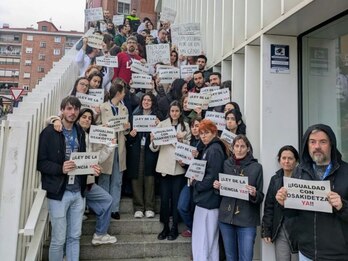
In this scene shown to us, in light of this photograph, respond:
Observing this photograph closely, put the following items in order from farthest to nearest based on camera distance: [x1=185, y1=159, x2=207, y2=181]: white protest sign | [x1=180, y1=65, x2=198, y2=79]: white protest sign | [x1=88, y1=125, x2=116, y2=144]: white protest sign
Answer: [x1=180, y1=65, x2=198, y2=79]: white protest sign → [x1=88, y1=125, x2=116, y2=144]: white protest sign → [x1=185, y1=159, x2=207, y2=181]: white protest sign

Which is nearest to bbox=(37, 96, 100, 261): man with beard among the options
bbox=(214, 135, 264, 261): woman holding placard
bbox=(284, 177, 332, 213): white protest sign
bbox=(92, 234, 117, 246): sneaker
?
bbox=(92, 234, 117, 246): sneaker

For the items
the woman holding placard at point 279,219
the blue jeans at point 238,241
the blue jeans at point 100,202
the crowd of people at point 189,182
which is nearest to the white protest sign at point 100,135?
the crowd of people at point 189,182

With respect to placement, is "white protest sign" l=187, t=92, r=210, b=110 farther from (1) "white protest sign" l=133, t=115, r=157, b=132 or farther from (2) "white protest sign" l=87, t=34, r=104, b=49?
(2) "white protest sign" l=87, t=34, r=104, b=49

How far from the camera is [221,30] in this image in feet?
21.1

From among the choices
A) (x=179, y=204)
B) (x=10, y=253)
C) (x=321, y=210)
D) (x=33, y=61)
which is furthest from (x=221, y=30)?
(x=33, y=61)

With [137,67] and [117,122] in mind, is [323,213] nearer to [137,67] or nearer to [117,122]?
[117,122]

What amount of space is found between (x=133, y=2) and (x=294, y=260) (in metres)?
30.5

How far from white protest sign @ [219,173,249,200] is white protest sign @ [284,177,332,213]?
0.77m

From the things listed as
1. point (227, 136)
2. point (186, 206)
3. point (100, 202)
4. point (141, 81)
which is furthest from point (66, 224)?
point (141, 81)

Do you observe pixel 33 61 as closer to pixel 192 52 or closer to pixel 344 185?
pixel 192 52

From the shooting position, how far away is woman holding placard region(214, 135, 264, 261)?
3633mm

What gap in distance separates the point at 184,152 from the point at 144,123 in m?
0.82

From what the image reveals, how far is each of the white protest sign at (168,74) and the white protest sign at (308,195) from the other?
4.00 meters

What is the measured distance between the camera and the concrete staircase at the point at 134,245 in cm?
422
